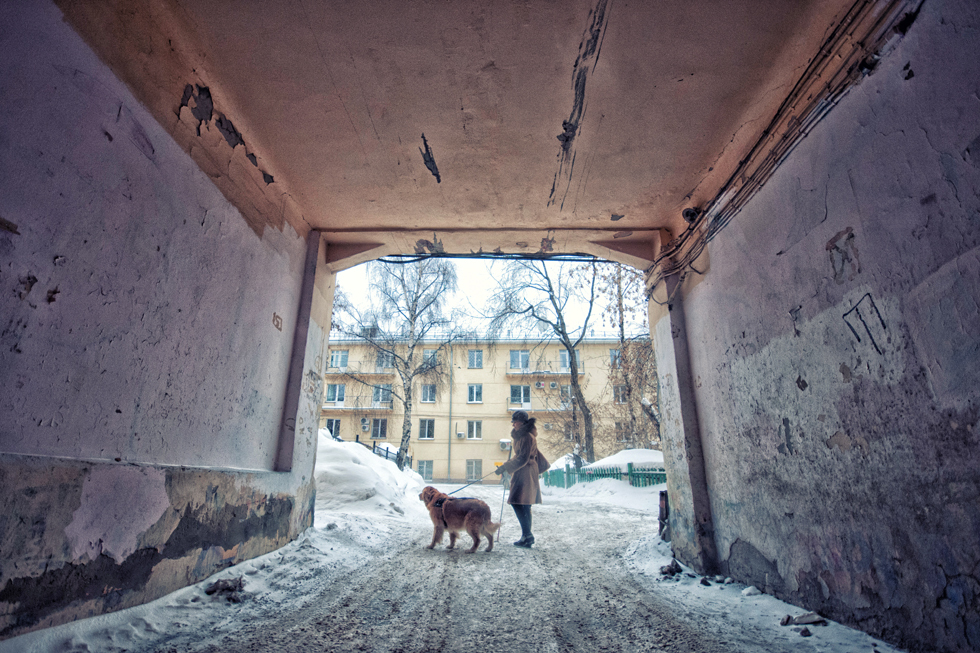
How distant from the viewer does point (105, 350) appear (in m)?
2.75

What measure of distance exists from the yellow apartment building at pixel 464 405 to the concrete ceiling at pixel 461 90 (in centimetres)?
2422

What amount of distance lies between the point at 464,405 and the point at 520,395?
13.1 ft

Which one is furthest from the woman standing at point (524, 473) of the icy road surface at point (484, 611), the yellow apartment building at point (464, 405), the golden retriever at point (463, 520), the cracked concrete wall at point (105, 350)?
the yellow apartment building at point (464, 405)

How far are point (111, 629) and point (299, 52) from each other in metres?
3.86

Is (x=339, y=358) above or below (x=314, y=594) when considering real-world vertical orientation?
above

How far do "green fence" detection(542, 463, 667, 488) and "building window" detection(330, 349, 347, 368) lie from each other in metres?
17.7

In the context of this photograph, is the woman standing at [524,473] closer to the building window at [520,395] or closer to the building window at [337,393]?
the building window at [520,395]

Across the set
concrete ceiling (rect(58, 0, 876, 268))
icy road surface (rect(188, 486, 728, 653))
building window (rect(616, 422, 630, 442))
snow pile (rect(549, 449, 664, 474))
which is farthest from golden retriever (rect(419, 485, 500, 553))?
building window (rect(616, 422, 630, 442))

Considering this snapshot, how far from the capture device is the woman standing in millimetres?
6000

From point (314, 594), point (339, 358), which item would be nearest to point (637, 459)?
point (314, 594)

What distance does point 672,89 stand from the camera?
3.62 meters

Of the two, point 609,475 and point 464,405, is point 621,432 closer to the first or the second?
point 609,475

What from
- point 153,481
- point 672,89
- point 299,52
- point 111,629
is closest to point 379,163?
point 299,52

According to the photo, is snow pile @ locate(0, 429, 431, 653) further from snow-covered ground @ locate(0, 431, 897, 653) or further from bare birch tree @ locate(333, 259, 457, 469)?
bare birch tree @ locate(333, 259, 457, 469)
